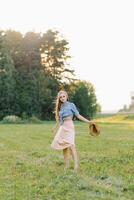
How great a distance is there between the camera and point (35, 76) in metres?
60.2

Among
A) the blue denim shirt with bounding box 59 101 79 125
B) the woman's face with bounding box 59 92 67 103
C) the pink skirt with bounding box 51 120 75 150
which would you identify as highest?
the woman's face with bounding box 59 92 67 103

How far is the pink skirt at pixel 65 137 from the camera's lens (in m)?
12.5

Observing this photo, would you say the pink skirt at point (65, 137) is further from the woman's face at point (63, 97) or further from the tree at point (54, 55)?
the tree at point (54, 55)

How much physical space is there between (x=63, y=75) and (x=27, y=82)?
7358mm

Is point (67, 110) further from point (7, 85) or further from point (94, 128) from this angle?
point (7, 85)

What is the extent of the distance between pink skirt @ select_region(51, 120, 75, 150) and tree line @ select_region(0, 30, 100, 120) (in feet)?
147

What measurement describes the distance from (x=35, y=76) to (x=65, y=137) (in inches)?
1889

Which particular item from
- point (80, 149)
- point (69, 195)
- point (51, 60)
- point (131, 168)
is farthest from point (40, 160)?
point (51, 60)

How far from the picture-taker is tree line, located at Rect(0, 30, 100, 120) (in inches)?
2313

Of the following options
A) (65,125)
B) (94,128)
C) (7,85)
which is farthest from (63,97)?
(7,85)

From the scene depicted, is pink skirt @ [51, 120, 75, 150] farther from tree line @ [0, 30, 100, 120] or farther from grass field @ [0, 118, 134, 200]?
tree line @ [0, 30, 100, 120]

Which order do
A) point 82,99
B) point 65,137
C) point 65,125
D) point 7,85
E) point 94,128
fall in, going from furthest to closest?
1. point 82,99
2. point 7,85
3. point 94,128
4. point 65,125
5. point 65,137

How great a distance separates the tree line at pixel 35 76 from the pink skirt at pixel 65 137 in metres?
44.9

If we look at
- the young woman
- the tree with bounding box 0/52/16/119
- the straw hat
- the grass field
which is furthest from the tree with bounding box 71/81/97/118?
the young woman
